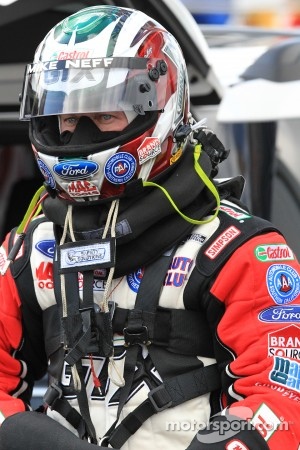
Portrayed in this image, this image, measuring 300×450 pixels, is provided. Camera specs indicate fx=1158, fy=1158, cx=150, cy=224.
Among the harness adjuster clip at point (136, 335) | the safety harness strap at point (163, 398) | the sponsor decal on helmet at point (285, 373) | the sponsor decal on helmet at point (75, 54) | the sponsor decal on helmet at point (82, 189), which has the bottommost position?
the safety harness strap at point (163, 398)

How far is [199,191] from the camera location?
2785 millimetres

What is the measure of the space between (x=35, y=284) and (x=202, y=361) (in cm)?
46

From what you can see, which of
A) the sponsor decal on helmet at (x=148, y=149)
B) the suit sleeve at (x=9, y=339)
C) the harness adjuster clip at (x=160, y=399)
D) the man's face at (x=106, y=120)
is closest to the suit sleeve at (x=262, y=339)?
the harness adjuster clip at (x=160, y=399)

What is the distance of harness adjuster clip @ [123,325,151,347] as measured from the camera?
2.67 m

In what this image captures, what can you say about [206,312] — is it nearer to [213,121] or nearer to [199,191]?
[199,191]

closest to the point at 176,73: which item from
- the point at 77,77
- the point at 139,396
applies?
the point at 77,77

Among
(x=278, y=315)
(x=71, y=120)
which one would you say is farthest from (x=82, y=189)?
(x=278, y=315)

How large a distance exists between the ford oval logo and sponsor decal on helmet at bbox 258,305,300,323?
0.52 metres

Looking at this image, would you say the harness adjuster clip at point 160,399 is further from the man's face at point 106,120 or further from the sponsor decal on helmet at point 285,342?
the man's face at point 106,120

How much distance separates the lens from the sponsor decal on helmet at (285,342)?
2586 millimetres

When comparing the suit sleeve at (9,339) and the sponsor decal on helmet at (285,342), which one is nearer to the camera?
the sponsor decal on helmet at (285,342)

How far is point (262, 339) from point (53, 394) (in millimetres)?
541

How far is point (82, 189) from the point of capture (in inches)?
108

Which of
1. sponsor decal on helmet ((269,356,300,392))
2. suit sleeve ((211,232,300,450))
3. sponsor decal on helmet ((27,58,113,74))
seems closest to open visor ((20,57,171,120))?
sponsor decal on helmet ((27,58,113,74))
